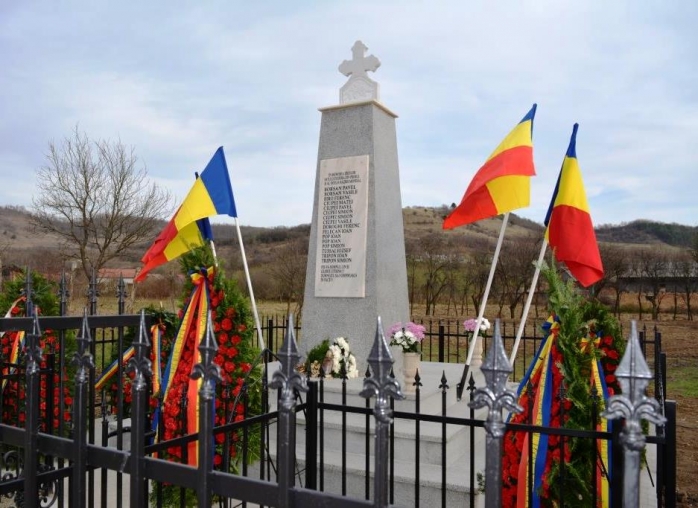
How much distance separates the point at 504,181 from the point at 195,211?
3.50 m

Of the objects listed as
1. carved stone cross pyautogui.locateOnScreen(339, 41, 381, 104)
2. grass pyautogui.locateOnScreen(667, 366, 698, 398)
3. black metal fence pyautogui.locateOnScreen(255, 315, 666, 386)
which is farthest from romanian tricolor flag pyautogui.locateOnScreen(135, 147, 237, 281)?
grass pyautogui.locateOnScreen(667, 366, 698, 398)

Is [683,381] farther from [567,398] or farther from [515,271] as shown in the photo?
[515,271]

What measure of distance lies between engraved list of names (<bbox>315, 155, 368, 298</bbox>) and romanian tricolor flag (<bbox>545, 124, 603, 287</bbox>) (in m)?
2.17

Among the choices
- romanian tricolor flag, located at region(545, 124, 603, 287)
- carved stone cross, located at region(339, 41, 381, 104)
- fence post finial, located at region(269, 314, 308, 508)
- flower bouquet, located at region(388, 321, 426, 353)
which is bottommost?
flower bouquet, located at region(388, 321, 426, 353)

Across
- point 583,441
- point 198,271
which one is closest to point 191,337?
point 198,271

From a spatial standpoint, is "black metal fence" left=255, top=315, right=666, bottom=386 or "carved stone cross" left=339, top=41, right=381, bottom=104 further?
"carved stone cross" left=339, top=41, right=381, bottom=104

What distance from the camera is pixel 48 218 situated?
15258mm

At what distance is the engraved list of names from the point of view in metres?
6.58

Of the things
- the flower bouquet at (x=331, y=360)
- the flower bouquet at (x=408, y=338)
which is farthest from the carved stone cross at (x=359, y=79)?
the flower bouquet at (x=331, y=360)

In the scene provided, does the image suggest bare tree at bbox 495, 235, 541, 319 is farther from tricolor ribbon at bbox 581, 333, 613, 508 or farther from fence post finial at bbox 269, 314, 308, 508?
fence post finial at bbox 269, 314, 308, 508

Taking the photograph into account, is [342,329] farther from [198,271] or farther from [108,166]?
[108,166]

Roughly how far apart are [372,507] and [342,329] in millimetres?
5287

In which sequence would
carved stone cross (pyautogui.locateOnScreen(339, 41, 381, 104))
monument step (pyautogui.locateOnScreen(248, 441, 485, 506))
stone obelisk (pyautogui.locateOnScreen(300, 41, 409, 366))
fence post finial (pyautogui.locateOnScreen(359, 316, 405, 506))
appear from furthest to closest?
carved stone cross (pyautogui.locateOnScreen(339, 41, 381, 104)), stone obelisk (pyautogui.locateOnScreen(300, 41, 409, 366)), monument step (pyautogui.locateOnScreen(248, 441, 485, 506)), fence post finial (pyautogui.locateOnScreen(359, 316, 405, 506))

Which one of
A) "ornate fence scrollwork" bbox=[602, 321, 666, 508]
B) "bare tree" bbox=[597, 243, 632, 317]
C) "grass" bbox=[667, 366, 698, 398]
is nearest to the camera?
"ornate fence scrollwork" bbox=[602, 321, 666, 508]
